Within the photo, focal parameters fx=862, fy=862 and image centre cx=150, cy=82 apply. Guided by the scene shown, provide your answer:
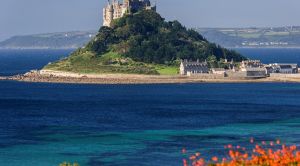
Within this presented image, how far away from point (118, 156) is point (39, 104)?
67180 millimetres

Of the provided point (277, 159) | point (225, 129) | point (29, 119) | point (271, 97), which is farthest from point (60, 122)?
point (277, 159)

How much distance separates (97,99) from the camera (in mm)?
153375

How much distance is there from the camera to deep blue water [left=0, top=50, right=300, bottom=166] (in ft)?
261

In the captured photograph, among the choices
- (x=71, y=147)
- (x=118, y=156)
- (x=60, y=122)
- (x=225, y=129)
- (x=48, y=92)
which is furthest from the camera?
(x=48, y=92)

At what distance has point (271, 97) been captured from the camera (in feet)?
511

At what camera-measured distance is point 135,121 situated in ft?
371

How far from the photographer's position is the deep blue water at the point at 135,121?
79.7 metres

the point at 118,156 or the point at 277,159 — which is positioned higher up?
the point at 277,159

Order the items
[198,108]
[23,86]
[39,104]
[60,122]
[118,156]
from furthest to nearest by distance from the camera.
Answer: [23,86]
[39,104]
[198,108]
[60,122]
[118,156]

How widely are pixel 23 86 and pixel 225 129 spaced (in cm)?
9697

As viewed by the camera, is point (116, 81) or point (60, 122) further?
point (116, 81)

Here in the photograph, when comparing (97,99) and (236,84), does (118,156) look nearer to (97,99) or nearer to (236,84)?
(97,99)

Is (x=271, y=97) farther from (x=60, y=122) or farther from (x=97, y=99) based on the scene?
(x=60, y=122)

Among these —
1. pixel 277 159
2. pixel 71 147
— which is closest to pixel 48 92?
pixel 71 147
